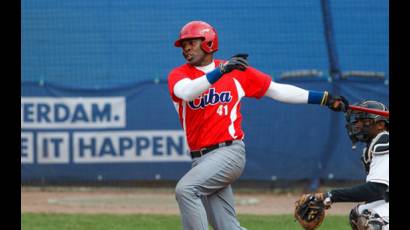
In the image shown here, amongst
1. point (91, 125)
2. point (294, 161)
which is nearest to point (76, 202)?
point (91, 125)

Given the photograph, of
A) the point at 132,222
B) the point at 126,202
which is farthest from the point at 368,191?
the point at 126,202

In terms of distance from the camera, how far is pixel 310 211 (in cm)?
708

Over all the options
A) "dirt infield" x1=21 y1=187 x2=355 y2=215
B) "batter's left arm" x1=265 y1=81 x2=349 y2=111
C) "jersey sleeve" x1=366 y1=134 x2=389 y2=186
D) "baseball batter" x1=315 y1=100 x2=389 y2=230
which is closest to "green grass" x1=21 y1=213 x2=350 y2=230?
"dirt infield" x1=21 y1=187 x2=355 y2=215

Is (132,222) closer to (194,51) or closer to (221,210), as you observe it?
(221,210)

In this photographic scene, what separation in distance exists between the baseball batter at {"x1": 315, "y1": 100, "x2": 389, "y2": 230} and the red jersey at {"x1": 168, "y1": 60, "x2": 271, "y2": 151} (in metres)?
1.04

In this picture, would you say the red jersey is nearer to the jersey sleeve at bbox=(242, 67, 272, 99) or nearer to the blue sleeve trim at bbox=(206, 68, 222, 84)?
the jersey sleeve at bbox=(242, 67, 272, 99)

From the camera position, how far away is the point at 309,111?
14148 mm

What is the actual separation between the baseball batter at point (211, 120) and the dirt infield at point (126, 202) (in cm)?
434

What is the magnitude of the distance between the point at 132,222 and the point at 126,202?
2.10 m

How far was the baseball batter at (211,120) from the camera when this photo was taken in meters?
7.43

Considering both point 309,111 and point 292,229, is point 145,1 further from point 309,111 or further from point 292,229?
point 292,229

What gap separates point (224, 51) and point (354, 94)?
6.91 feet

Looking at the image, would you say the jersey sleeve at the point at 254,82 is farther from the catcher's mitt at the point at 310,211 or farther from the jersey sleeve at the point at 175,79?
the catcher's mitt at the point at 310,211

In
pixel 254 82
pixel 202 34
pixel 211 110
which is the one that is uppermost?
pixel 202 34
